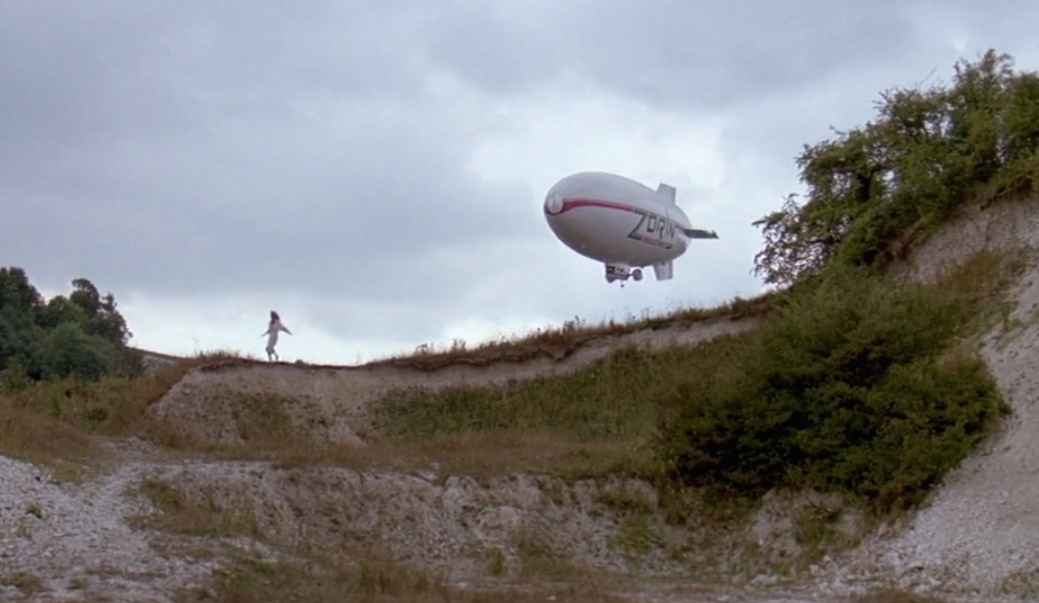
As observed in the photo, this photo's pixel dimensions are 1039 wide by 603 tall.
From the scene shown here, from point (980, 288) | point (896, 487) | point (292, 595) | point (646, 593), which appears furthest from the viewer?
point (980, 288)

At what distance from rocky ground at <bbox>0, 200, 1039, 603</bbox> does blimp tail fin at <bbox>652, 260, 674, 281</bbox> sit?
1682cm

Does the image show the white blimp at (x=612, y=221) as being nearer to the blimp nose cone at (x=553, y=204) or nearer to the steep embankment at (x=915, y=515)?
the blimp nose cone at (x=553, y=204)

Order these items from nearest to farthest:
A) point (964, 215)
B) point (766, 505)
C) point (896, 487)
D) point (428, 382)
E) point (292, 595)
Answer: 1. point (292, 595)
2. point (896, 487)
3. point (766, 505)
4. point (964, 215)
5. point (428, 382)

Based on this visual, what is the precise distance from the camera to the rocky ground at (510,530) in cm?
2009

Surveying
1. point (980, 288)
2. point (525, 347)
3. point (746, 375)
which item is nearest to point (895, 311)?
point (746, 375)

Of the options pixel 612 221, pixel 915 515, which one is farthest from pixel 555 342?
pixel 915 515

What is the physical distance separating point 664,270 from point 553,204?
20.9 feet

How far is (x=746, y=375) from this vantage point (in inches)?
1134

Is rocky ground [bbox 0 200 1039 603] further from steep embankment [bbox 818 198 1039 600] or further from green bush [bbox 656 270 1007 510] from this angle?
green bush [bbox 656 270 1007 510]

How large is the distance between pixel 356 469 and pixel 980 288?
595 inches

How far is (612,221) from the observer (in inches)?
1750

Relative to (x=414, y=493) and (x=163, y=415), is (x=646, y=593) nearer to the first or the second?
(x=414, y=493)

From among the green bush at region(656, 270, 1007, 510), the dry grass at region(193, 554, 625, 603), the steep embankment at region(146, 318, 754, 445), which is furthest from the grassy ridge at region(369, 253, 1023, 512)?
the steep embankment at region(146, 318, 754, 445)

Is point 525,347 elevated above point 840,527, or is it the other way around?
point 525,347
